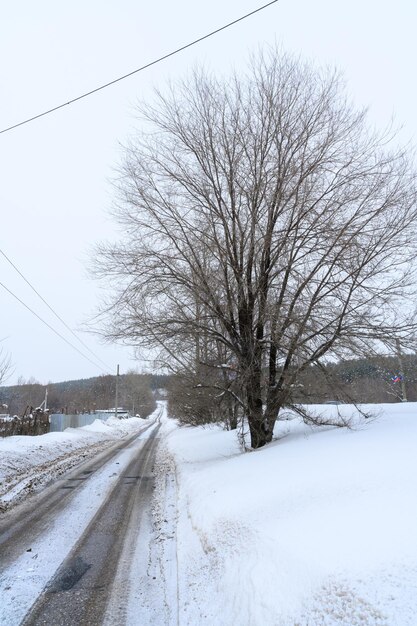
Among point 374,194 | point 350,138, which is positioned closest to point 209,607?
point 374,194

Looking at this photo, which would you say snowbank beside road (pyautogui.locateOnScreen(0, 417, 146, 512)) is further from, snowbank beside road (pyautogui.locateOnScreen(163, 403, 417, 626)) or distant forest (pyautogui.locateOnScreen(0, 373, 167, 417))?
distant forest (pyautogui.locateOnScreen(0, 373, 167, 417))

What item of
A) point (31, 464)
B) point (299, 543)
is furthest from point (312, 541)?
point (31, 464)

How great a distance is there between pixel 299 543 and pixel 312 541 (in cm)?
15

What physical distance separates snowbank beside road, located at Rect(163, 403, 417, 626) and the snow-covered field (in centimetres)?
1

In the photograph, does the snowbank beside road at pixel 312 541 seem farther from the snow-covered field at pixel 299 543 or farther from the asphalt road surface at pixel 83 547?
the asphalt road surface at pixel 83 547

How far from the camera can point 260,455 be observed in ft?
Result: 29.7

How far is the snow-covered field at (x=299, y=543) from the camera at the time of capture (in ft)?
10.6

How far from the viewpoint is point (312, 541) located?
160 inches

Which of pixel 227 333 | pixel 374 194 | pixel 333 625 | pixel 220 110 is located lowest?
pixel 333 625

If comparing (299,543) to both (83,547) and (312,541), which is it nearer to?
(312,541)

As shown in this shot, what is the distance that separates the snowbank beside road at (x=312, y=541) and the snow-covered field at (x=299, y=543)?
0.01 metres

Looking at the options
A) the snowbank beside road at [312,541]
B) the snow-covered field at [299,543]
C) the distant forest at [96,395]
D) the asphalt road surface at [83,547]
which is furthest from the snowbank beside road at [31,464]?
the distant forest at [96,395]

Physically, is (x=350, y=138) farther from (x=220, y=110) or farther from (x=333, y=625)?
(x=333, y=625)

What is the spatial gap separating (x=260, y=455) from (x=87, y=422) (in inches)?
1482
